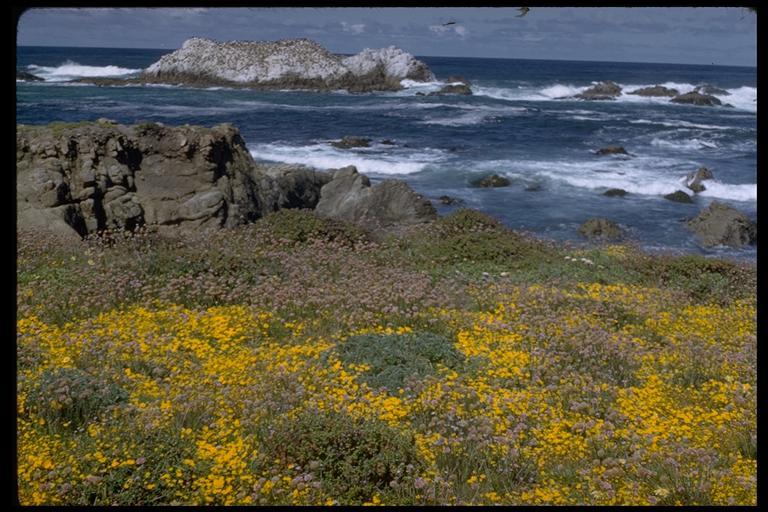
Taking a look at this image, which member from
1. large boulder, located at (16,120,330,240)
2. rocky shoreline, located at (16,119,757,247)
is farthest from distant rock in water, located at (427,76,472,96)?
large boulder, located at (16,120,330,240)

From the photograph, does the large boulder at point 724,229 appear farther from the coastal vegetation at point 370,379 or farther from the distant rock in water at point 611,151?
the distant rock in water at point 611,151

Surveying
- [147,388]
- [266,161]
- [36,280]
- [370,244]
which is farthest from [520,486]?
[266,161]

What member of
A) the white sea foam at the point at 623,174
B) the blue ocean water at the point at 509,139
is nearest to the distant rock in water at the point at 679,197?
the blue ocean water at the point at 509,139

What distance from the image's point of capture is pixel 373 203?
2362 cm

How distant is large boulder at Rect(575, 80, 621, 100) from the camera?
92.7 metres

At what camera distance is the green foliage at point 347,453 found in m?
6.04

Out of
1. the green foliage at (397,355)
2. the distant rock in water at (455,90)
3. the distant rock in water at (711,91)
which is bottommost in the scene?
the green foliage at (397,355)

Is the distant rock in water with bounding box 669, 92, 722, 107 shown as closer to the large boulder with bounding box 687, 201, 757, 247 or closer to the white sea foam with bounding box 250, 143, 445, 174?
the white sea foam with bounding box 250, 143, 445, 174

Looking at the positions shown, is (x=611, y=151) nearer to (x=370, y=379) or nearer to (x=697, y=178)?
(x=697, y=178)

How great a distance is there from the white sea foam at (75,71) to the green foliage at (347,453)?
102828 mm

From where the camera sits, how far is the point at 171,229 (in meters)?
17.6

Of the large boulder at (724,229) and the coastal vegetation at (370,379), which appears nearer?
the coastal vegetation at (370,379)

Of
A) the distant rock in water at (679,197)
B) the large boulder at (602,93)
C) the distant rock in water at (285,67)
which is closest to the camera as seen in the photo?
the distant rock in water at (679,197)

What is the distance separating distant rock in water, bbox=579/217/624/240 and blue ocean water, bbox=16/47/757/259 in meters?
0.66
